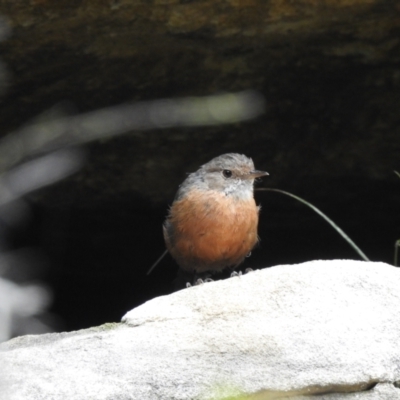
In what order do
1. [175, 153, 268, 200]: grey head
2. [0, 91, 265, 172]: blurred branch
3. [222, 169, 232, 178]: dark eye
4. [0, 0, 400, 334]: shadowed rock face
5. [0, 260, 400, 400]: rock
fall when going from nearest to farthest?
[0, 91, 265, 172]: blurred branch, [0, 260, 400, 400]: rock, [0, 0, 400, 334]: shadowed rock face, [175, 153, 268, 200]: grey head, [222, 169, 232, 178]: dark eye

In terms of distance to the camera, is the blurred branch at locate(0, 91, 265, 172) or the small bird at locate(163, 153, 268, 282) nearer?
the blurred branch at locate(0, 91, 265, 172)

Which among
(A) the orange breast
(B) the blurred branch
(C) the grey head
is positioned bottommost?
(A) the orange breast

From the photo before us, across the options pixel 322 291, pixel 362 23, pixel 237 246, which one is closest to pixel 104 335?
pixel 322 291

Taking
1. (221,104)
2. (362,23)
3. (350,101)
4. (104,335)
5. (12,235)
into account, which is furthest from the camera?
(12,235)

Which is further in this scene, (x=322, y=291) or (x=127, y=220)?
(x=127, y=220)

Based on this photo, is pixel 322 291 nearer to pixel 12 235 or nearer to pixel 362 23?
pixel 362 23

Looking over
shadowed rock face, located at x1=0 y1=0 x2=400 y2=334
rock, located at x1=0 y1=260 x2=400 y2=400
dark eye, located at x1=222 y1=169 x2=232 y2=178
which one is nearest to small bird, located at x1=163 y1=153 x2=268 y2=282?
dark eye, located at x1=222 y1=169 x2=232 y2=178

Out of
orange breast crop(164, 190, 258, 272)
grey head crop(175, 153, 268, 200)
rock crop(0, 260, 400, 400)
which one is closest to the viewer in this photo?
rock crop(0, 260, 400, 400)

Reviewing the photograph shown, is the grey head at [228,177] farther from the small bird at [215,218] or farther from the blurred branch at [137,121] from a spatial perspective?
the blurred branch at [137,121]

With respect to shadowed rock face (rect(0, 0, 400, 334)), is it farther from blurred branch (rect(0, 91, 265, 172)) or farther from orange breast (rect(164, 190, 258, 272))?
blurred branch (rect(0, 91, 265, 172))

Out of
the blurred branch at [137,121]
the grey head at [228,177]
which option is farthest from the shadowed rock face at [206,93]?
the blurred branch at [137,121]
